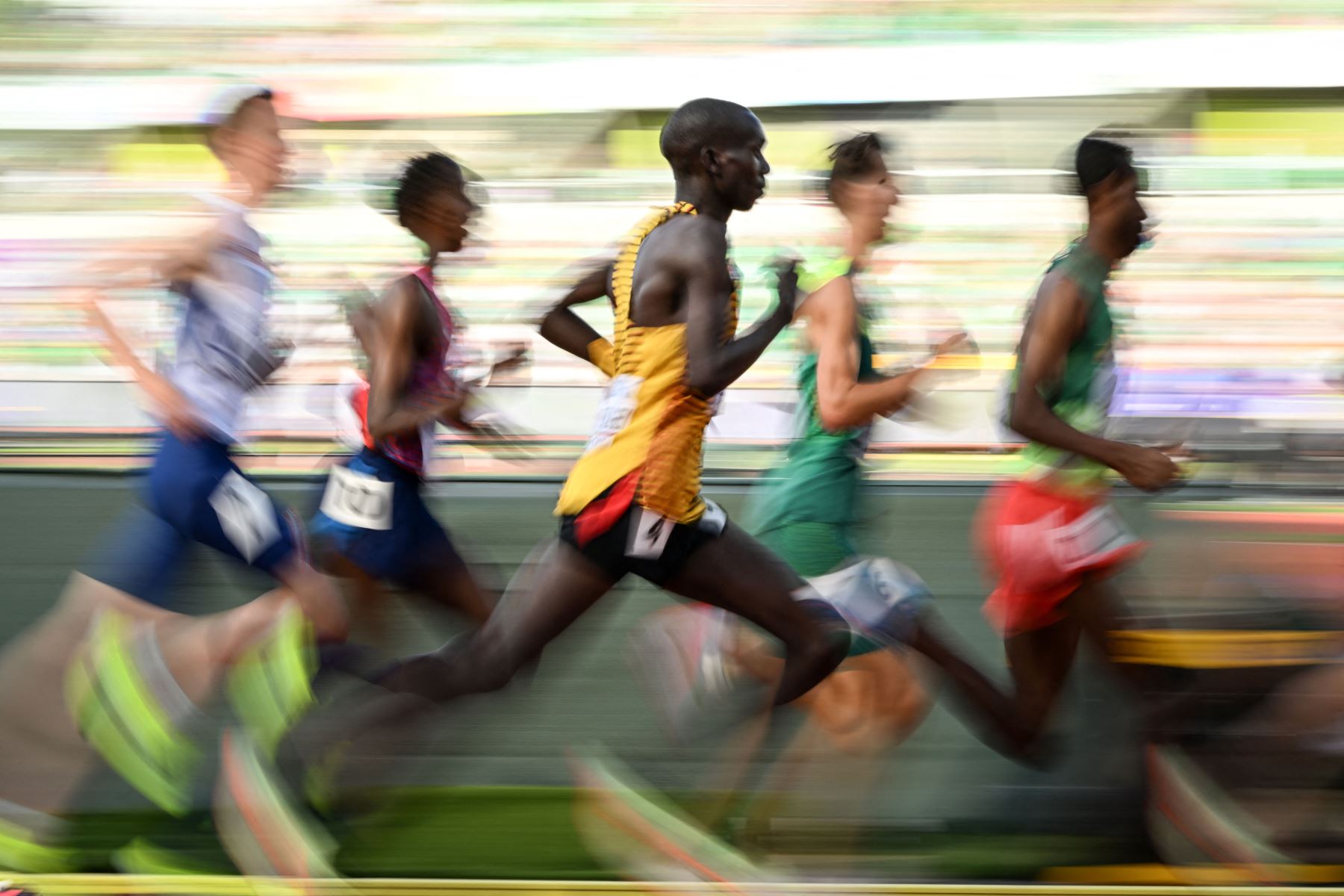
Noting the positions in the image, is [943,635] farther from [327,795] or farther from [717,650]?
[327,795]

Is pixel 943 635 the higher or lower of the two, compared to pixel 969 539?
higher

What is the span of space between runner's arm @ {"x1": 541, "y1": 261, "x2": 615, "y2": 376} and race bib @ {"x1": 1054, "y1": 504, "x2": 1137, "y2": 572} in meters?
0.95

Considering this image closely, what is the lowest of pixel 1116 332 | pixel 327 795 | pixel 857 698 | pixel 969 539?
pixel 969 539

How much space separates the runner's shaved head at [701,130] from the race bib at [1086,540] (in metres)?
0.99

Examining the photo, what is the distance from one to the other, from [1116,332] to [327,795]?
1.86 metres

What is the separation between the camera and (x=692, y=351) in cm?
305

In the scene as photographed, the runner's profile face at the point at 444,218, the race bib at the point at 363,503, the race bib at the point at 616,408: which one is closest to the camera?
the race bib at the point at 616,408

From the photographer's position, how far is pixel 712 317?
3049mm

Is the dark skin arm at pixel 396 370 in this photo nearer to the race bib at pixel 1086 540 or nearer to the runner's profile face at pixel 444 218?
the runner's profile face at pixel 444 218

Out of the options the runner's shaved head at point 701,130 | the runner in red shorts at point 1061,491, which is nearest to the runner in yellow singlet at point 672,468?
the runner's shaved head at point 701,130

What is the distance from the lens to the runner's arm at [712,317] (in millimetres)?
3043

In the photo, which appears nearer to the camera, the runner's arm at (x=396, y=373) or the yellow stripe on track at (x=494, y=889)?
the yellow stripe on track at (x=494, y=889)

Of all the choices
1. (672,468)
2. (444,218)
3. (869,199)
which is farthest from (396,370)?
(869,199)

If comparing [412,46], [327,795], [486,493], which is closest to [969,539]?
[486,493]
